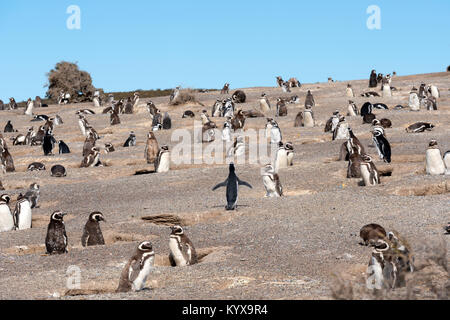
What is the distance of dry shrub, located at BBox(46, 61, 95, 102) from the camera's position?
193 feet

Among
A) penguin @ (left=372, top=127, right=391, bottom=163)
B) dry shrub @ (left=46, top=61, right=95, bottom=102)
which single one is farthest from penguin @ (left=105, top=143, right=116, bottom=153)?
dry shrub @ (left=46, top=61, right=95, bottom=102)

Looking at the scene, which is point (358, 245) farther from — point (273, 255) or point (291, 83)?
point (291, 83)

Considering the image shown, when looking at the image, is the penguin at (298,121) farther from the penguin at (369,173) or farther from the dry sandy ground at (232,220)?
the penguin at (369,173)

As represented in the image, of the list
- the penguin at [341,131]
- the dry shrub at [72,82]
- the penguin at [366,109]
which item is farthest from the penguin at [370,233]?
the dry shrub at [72,82]

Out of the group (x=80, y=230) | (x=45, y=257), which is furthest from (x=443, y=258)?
(x=80, y=230)

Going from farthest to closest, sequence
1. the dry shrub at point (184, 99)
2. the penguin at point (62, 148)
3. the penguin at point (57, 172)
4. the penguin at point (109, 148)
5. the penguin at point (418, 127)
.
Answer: the dry shrub at point (184, 99) → the penguin at point (62, 148) → the penguin at point (109, 148) → the penguin at point (418, 127) → the penguin at point (57, 172)

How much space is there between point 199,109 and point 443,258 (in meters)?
33.1

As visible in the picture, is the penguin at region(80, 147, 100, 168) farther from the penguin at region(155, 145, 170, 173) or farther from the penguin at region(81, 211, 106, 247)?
the penguin at region(81, 211, 106, 247)

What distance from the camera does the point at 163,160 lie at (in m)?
22.7

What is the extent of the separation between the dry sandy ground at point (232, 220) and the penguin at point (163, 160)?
23.2 inches

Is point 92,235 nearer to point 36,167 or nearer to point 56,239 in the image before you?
point 56,239

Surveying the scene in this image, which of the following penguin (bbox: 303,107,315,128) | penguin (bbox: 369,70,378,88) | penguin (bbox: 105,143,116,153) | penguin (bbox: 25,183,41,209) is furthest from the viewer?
penguin (bbox: 369,70,378,88)

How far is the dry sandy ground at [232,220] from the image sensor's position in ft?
32.8

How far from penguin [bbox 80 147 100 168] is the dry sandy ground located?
61 cm
